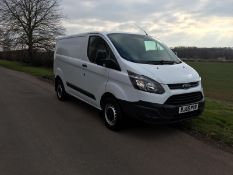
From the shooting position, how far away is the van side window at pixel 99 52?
687 cm

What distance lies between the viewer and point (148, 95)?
5945 mm

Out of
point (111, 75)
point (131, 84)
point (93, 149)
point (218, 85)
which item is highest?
point (111, 75)

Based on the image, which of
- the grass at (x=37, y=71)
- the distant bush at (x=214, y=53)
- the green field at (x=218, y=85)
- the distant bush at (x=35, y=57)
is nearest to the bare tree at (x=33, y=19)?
the distant bush at (x=35, y=57)

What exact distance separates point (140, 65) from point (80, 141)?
1.81 meters

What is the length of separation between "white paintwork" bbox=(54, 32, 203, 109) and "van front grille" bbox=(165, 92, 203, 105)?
77 mm

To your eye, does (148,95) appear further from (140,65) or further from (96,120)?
(96,120)

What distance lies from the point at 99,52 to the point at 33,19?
108 ft

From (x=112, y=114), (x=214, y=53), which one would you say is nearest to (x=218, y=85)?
(x=112, y=114)

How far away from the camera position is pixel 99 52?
7234 mm

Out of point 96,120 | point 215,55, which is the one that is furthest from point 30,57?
point 215,55

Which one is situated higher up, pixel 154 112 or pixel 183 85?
pixel 183 85

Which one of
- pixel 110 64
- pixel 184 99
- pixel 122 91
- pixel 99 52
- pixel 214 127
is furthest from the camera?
pixel 99 52

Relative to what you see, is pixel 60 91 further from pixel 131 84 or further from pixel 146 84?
pixel 146 84

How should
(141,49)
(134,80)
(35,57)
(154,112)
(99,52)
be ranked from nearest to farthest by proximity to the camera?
(154,112) → (134,80) → (141,49) → (99,52) → (35,57)
